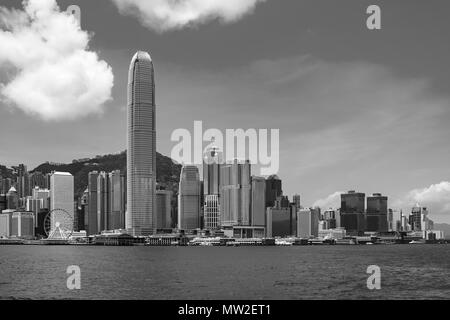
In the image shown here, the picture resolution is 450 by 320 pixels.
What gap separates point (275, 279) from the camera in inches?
3081

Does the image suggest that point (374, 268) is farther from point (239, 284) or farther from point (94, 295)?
point (94, 295)

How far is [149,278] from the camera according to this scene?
265 feet

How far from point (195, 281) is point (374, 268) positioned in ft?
140

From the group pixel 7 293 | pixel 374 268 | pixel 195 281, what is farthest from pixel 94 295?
pixel 374 268

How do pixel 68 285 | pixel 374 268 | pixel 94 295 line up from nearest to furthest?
pixel 94 295, pixel 68 285, pixel 374 268
